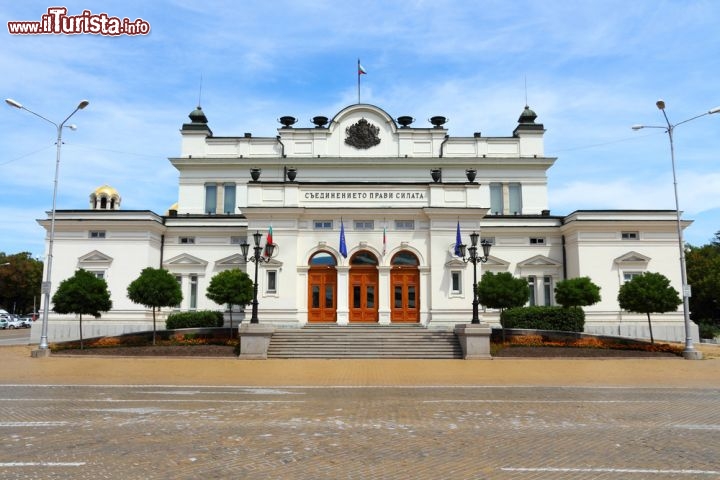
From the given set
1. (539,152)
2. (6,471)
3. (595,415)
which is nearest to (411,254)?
(539,152)

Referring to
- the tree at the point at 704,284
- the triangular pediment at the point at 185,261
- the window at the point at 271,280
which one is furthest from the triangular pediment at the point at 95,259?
the tree at the point at 704,284

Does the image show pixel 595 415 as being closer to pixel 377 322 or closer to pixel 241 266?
pixel 377 322

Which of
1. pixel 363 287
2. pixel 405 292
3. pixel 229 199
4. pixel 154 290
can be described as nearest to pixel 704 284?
pixel 405 292

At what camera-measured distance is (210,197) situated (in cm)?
4503

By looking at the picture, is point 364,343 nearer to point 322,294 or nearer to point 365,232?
point 322,294

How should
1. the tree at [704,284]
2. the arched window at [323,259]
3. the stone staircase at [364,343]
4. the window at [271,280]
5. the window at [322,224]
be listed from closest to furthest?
the stone staircase at [364,343] < the window at [271,280] < the arched window at [323,259] < the window at [322,224] < the tree at [704,284]

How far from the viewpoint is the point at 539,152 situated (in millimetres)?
45438

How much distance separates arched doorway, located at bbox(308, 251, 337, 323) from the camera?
3272 cm

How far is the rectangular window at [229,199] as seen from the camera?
44.7m

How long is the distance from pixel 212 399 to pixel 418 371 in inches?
353

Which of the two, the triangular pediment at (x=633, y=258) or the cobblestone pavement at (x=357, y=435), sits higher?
the triangular pediment at (x=633, y=258)

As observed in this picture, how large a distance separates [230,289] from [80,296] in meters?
7.18

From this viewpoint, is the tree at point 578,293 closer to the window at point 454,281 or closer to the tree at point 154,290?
the window at point 454,281

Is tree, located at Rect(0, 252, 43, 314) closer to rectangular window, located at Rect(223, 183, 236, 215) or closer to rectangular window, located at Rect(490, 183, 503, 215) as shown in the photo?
rectangular window, located at Rect(223, 183, 236, 215)
